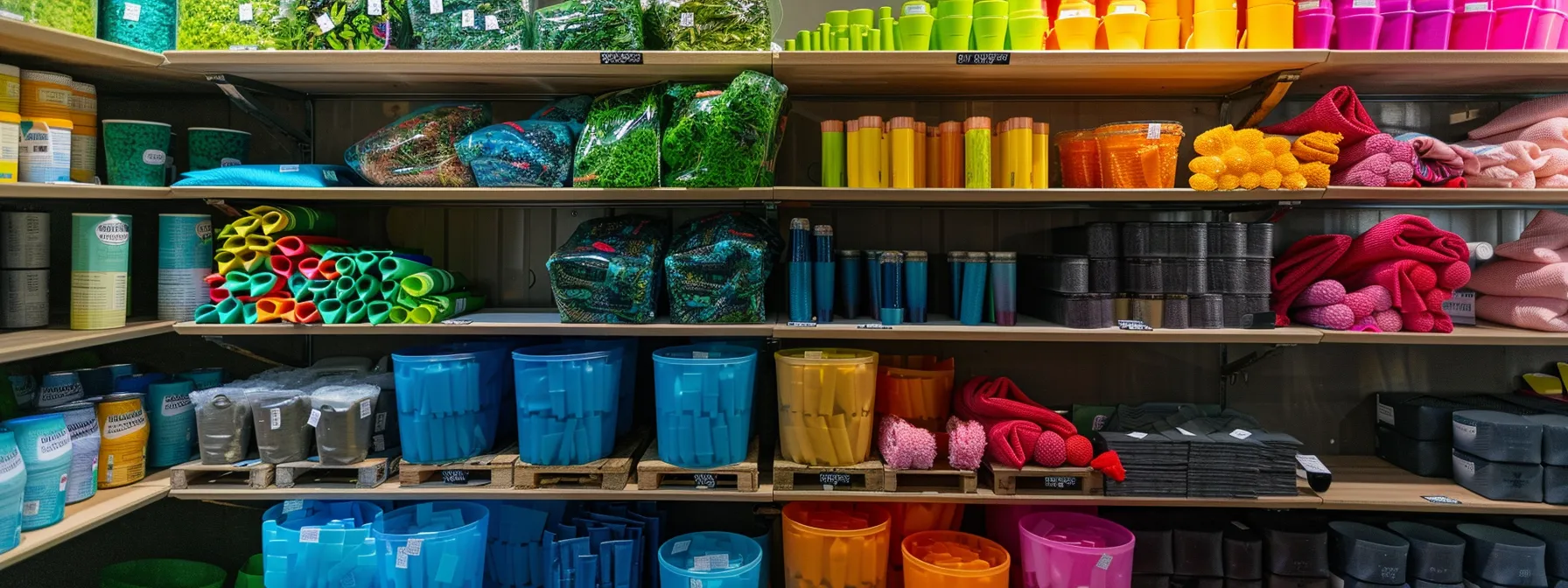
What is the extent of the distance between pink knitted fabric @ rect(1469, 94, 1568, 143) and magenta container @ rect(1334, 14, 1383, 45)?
0.67 m

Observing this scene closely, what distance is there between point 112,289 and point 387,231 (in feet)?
2.78

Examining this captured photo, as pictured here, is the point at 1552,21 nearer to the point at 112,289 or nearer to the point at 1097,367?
the point at 1097,367

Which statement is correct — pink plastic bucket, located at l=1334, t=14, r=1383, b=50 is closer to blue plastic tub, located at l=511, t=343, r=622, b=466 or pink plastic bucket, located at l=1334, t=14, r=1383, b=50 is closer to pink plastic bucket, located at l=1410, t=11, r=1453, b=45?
pink plastic bucket, located at l=1410, t=11, r=1453, b=45

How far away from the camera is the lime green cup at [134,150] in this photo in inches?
94.7

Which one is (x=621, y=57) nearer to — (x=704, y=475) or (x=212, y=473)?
Result: (x=704, y=475)

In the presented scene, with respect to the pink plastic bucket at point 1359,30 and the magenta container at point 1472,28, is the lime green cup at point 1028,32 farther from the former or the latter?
the magenta container at point 1472,28

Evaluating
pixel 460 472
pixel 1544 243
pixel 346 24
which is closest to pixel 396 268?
pixel 460 472

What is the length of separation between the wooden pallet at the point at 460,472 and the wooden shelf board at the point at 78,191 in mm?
1220

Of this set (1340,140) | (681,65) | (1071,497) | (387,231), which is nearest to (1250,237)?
(1340,140)

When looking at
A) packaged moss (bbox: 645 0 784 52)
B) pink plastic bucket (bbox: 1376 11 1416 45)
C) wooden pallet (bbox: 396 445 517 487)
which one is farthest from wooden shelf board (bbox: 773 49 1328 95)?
wooden pallet (bbox: 396 445 517 487)

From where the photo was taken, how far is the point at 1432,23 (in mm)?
2355

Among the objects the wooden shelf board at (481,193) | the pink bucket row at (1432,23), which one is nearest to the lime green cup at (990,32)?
the wooden shelf board at (481,193)

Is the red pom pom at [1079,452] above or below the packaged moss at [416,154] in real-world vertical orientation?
below

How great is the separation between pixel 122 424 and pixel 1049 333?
3033 millimetres
